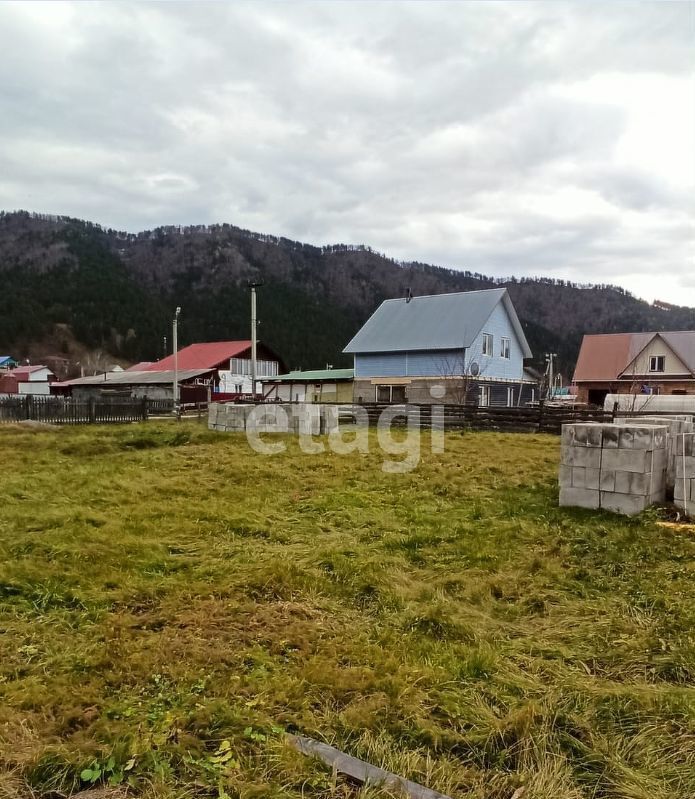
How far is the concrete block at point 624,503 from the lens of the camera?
20.6 feet

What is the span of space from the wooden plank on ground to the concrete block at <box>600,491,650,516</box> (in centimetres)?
518

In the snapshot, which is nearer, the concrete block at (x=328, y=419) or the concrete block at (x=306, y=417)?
the concrete block at (x=306, y=417)

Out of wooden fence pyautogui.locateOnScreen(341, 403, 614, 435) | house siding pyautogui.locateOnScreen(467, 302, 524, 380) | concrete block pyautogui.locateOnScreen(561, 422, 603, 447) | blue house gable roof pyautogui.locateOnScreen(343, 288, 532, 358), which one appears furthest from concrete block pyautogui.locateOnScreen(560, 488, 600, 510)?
house siding pyautogui.locateOnScreen(467, 302, 524, 380)

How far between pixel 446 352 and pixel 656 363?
15.7 meters

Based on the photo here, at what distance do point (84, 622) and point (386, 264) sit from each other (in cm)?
12689

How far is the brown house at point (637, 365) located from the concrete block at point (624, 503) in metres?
30.3

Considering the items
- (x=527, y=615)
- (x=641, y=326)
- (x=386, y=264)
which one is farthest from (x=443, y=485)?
(x=386, y=264)

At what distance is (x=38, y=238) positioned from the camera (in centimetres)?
11594

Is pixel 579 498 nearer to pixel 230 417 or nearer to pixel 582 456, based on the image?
pixel 582 456

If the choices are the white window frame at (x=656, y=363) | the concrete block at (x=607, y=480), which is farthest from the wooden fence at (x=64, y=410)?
the white window frame at (x=656, y=363)

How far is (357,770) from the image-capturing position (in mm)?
2346

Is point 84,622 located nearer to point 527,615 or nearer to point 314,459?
point 527,615

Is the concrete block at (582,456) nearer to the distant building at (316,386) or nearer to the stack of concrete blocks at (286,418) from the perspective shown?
the stack of concrete blocks at (286,418)

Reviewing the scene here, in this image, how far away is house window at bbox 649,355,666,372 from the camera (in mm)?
34031
